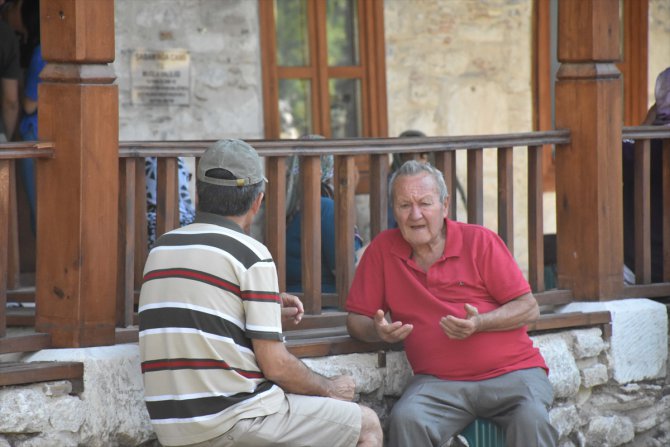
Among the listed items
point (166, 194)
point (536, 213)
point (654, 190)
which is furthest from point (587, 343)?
point (166, 194)

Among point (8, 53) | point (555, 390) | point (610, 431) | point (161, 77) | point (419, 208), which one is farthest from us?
point (161, 77)

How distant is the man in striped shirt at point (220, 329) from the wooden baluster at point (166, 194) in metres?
0.63

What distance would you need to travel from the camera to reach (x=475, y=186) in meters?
5.17

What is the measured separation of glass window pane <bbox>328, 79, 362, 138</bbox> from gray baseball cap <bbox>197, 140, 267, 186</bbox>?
3.66 m

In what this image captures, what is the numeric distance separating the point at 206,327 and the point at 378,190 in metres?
1.43

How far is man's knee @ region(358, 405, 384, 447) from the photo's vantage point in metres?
4.13

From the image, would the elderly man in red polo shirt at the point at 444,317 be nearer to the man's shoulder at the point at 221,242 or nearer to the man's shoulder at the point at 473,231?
the man's shoulder at the point at 473,231

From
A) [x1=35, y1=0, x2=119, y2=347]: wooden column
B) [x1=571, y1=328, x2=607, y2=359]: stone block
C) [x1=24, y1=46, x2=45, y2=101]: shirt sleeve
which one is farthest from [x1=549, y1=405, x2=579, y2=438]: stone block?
[x1=24, y1=46, x2=45, y2=101]: shirt sleeve

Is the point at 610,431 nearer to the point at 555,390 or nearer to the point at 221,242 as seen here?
the point at 555,390

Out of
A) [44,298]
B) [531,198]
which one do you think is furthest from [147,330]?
[531,198]

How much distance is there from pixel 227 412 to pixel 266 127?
3690 mm

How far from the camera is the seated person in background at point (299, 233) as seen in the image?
17.4ft

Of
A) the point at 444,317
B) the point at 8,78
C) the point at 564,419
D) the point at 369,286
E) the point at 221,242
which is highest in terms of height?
the point at 8,78

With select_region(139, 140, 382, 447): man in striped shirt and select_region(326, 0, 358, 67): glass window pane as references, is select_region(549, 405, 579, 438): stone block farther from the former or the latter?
select_region(326, 0, 358, 67): glass window pane
